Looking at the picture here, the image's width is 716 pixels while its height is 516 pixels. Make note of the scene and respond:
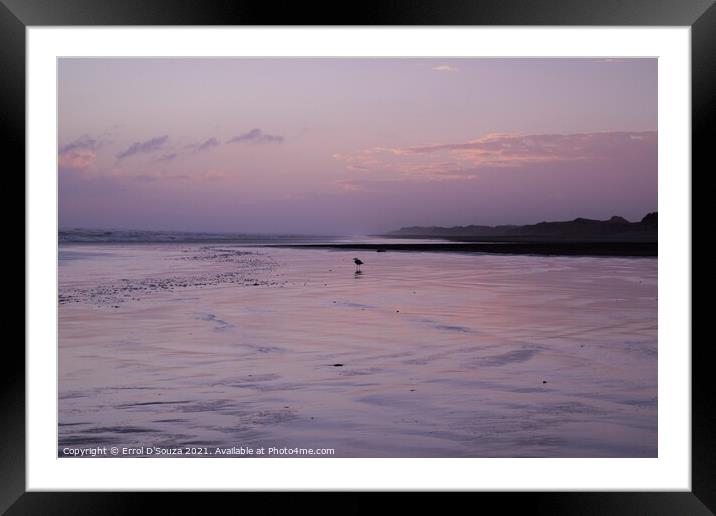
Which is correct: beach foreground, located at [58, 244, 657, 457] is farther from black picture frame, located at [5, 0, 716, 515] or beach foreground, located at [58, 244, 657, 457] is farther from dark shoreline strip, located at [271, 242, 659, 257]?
dark shoreline strip, located at [271, 242, 659, 257]

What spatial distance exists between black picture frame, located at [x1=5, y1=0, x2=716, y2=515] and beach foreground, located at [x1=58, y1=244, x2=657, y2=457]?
45 centimetres

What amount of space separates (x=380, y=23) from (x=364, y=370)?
72.0 inches

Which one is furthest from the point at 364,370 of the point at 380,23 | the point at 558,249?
the point at 558,249

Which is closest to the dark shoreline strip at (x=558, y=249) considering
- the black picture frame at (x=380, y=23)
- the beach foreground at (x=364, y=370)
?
Result: the beach foreground at (x=364, y=370)

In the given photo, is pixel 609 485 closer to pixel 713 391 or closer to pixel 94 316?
pixel 713 391

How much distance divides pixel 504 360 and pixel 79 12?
8.50 ft

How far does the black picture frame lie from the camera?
188cm

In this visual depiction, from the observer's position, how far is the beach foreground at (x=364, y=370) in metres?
2.50

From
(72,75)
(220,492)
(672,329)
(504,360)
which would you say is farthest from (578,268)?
(72,75)

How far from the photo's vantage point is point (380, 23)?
1.89m

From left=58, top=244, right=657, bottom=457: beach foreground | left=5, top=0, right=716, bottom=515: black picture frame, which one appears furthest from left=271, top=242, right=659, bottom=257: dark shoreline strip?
left=5, top=0, right=716, bottom=515: black picture frame

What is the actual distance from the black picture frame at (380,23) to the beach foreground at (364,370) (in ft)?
1.47

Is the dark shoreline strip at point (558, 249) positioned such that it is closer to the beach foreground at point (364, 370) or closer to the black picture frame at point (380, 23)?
the beach foreground at point (364, 370)

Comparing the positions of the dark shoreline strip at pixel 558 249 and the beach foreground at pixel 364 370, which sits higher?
the dark shoreline strip at pixel 558 249
